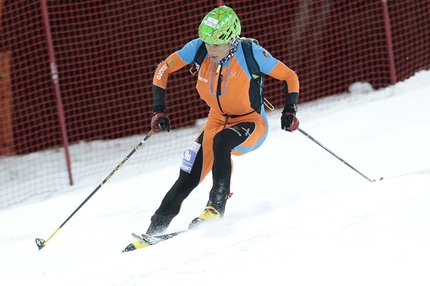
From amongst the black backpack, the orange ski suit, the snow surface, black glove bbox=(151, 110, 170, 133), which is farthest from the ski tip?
the black backpack

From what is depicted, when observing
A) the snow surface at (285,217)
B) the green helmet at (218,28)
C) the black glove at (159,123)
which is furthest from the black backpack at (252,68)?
the snow surface at (285,217)

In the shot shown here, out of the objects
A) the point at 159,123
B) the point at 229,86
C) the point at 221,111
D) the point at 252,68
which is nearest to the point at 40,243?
the point at 159,123

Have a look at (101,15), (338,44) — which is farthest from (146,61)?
(338,44)

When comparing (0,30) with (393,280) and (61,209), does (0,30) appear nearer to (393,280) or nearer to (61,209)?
(61,209)

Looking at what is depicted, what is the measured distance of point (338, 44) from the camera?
913 cm

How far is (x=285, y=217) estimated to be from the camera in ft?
14.0

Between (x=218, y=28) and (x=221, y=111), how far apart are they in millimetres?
719

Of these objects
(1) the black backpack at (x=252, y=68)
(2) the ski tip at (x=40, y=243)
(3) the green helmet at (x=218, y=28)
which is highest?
(3) the green helmet at (x=218, y=28)

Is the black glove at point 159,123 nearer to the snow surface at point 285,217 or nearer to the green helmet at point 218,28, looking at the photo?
the green helmet at point 218,28

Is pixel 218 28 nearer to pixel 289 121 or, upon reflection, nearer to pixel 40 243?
pixel 289 121

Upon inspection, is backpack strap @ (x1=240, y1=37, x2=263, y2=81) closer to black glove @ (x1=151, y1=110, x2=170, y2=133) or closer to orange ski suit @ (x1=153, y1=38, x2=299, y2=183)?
orange ski suit @ (x1=153, y1=38, x2=299, y2=183)

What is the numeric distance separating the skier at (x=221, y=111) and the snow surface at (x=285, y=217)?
411 millimetres

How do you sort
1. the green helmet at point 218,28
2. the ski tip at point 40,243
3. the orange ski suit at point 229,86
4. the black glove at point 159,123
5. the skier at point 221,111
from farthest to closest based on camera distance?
the ski tip at point 40,243
the black glove at point 159,123
the orange ski suit at point 229,86
the skier at point 221,111
the green helmet at point 218,28

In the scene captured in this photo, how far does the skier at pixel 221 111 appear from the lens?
4641 millimetres
